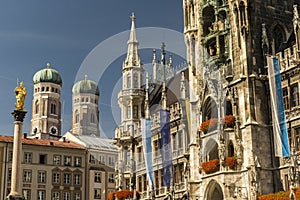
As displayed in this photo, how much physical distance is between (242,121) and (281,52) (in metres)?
5.92

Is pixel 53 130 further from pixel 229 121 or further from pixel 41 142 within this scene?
pixel 229 121

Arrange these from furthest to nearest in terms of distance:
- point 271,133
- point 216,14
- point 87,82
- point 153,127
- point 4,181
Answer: point 87,82 < point 4,181 < point 153,127 < point 216,14 < point 271,133

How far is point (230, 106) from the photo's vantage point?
3959 cm

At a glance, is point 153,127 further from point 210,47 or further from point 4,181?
point 4,181

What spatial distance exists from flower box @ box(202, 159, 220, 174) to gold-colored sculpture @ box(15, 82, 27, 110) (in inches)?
634

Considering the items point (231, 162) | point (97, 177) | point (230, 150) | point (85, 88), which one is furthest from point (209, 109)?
point (85, 88)

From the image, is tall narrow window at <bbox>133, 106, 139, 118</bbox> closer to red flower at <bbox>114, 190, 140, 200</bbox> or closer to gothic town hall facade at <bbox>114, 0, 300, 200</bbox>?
gothic town hall facade at <bbox>114, 0, 300, 200</bbox>

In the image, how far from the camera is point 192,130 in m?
44.2

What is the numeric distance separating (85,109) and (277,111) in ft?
341

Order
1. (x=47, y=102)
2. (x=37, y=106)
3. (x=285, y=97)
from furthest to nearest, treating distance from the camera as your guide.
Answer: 1. (x=37, y=106)
2. (x=47, y=102)
3. (x=285, y=97)

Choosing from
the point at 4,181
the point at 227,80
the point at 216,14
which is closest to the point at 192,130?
the point at 227,80

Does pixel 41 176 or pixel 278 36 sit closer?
pixel 278 36

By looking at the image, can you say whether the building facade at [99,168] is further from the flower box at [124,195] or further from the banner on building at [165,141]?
the banner on building at [165,141]

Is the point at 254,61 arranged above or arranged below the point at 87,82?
below
